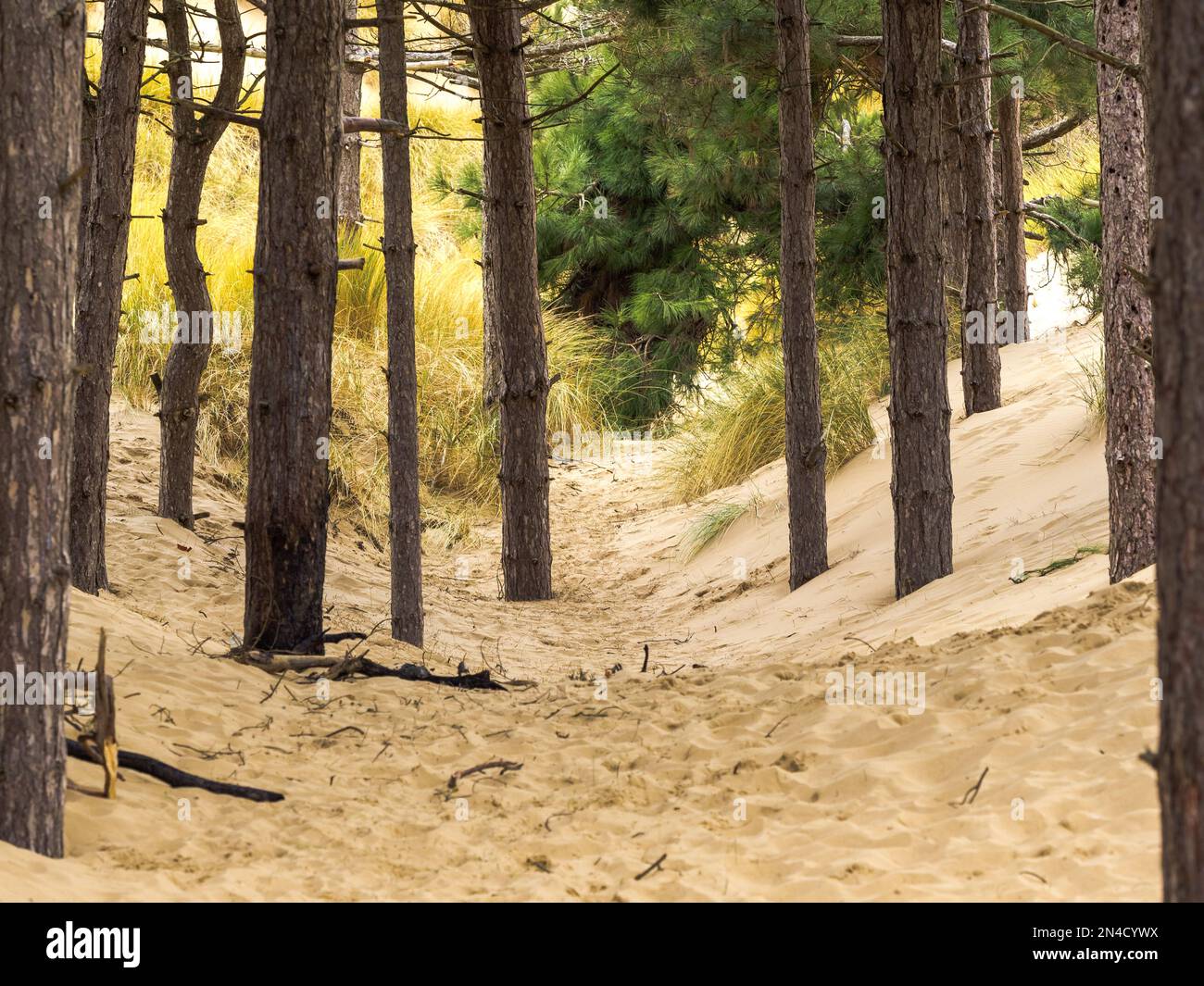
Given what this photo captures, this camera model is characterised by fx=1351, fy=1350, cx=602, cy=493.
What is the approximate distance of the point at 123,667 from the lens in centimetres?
527

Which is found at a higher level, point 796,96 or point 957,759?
point 796,96

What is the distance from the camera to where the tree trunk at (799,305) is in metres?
8.51

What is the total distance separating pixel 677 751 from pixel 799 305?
4.48m

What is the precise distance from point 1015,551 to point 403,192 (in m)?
3.97

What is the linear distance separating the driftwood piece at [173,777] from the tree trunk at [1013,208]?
35.4 ft

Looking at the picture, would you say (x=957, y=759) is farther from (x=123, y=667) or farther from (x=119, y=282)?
(x=119, y=282)

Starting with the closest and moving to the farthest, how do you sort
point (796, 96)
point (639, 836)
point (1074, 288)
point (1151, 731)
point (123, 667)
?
point (639, 836) < point (1151, 731) < point (123, 667) < point (796, 96) < point (1074, 288)

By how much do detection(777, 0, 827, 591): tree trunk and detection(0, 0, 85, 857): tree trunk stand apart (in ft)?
18.5

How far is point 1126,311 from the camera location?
20.1 feet

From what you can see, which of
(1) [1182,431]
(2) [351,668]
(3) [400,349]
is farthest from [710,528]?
(1) [1182,431]

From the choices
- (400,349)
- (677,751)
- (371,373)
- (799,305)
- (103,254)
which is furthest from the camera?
(371,373)

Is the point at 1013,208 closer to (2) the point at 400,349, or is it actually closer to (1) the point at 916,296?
(1) the point at 916,296

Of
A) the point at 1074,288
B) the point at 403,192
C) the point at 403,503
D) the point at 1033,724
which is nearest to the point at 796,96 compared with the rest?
the point at 403,192

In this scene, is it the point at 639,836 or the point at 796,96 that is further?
the point at 796,96
